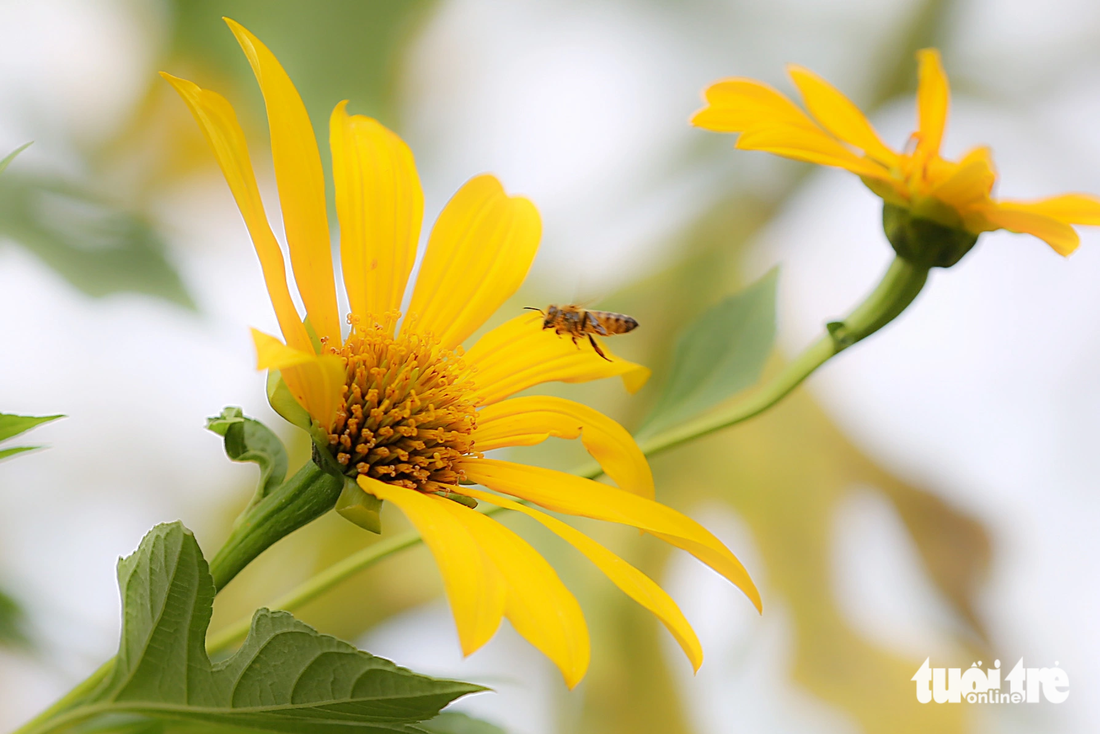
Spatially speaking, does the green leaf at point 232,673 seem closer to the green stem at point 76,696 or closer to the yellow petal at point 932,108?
the green stem at point 76,696

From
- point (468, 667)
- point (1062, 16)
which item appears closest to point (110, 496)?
point (468, 667)

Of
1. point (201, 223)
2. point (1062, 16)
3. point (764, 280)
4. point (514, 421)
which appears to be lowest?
point (514, 421)

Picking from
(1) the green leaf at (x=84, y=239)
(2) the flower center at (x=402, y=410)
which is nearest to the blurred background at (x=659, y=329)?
(1) the green leaf at (x=84, y=239)

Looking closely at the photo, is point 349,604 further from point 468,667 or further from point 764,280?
point 764,280

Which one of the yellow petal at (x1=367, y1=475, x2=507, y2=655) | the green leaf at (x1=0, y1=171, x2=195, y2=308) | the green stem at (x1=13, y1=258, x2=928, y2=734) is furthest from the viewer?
the green leaf at (x1=0, y1=171, x2=195, y2=308)

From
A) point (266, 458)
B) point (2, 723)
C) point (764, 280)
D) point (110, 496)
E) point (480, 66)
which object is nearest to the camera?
point (266, 458)

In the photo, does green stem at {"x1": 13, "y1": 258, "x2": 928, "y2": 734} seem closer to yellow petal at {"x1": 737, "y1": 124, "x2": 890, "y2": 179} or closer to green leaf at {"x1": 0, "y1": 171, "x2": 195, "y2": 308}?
yellow petal at {"x1": 737, "y1": 124, "x2": 890, "y2": 179}

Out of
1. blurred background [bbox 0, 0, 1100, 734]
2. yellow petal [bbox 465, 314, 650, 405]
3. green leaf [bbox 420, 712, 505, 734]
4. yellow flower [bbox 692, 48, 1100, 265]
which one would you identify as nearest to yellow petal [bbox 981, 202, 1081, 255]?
yellow flower [bbox 692, 48, 1100, 265]

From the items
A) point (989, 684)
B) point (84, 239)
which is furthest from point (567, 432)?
point (989, 684)
